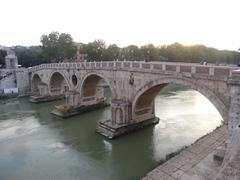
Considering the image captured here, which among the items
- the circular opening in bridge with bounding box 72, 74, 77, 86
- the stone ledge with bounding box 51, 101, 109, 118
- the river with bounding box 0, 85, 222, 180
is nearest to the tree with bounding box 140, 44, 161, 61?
the circular opening in bridge with bounding box 72, 74, 77, 86

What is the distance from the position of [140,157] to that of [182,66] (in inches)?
179

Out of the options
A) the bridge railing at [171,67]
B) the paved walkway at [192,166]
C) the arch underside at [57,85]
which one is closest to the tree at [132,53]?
the arch underside at [57,85]

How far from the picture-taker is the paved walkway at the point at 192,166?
22.4 ft

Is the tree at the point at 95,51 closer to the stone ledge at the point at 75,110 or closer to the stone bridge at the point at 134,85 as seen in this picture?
the stone bridge at the point at 134,85

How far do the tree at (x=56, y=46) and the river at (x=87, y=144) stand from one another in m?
16.6

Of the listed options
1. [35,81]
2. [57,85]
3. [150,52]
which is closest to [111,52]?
[150,52]

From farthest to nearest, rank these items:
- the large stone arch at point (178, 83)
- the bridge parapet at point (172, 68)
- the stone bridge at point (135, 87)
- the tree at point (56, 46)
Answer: the tree at point (56, 46) < the large stone arch at point (178, 83) < the bridge parapet at point (172, 68) < the stone bridge at point (135, 87)

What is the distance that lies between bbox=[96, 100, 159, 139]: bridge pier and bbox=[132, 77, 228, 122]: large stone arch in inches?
15.8

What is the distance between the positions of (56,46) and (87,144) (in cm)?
2450

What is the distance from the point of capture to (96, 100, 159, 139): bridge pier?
1236 centimetres

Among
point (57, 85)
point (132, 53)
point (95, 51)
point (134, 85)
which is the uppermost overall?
point (95, 51)

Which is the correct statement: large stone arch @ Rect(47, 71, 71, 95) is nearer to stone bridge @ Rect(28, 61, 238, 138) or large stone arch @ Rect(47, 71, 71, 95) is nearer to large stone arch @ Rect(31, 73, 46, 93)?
stone bridge @ Rect(28, 61, 238, 138)

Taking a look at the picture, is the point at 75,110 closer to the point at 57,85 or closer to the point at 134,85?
the point at 134,85

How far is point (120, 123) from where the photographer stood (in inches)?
498
